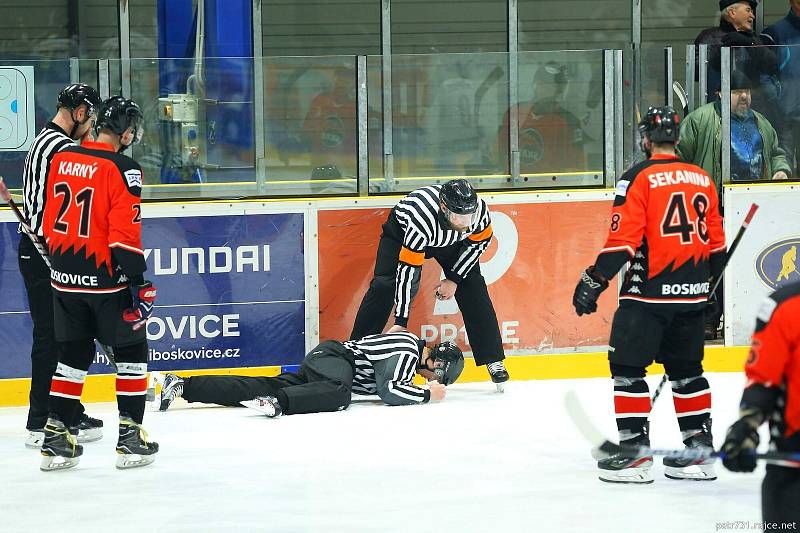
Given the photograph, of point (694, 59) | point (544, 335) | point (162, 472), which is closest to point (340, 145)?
point (544, 335)

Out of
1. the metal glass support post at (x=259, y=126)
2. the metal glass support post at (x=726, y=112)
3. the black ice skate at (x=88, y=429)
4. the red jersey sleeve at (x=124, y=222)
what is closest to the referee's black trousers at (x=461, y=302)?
the metal glass support post at (x=259, y=126)

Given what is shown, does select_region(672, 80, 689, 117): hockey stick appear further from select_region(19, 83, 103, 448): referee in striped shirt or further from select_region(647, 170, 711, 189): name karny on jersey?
select_region(19, 83, 103, 448): referee in striped shirt

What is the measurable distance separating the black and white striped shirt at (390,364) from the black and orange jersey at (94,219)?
1.62 meters

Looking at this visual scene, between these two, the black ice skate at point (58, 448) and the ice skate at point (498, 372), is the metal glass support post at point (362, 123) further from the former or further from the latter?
the black ice skate at point (58, 448)

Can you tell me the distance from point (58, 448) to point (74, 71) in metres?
2.36

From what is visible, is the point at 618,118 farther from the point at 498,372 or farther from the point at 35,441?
the point at 35,441

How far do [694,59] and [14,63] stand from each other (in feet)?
12.1

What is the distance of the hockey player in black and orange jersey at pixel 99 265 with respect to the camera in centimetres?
474

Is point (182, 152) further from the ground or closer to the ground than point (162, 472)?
further from the ground

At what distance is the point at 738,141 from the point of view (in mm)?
7281

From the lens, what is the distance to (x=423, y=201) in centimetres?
646

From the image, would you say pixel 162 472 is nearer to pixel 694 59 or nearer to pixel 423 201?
pixel 423 201

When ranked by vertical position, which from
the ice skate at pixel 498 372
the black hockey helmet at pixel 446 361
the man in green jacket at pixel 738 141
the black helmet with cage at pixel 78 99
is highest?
the black helmet with cage at pixel 78 99

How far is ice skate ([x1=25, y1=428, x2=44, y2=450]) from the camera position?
548cm
